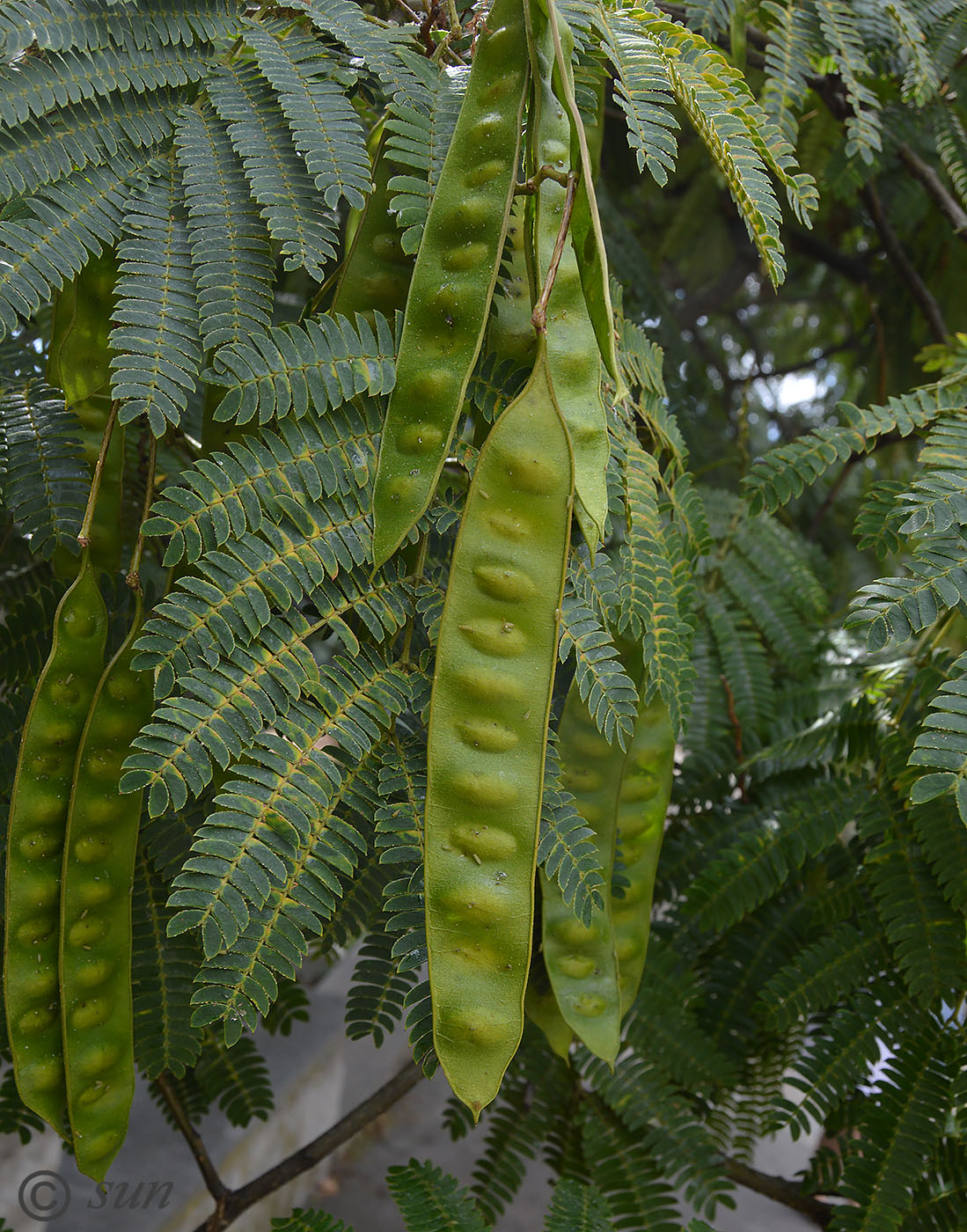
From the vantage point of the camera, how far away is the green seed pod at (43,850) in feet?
2.78

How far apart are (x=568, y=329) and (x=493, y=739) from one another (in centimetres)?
35

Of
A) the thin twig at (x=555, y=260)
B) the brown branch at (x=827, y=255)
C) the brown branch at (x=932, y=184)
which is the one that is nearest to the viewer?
the thin twig at (x=555, y=260)

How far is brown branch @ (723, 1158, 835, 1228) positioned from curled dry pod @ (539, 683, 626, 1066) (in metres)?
0.66

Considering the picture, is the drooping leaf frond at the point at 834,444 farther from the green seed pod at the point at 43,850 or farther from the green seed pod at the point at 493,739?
the green seed pod at the point at 43,850

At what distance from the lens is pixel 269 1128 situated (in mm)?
2660

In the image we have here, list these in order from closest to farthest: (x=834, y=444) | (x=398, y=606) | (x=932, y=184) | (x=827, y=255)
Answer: (x=398, y=606) < (x=834, y=444) < (x=932, y=184) < (x=827, y=255)

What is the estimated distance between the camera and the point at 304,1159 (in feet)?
4.76

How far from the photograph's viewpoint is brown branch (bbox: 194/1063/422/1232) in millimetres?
1354

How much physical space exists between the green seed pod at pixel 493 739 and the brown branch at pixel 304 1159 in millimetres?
669

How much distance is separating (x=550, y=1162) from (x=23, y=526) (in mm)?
1329

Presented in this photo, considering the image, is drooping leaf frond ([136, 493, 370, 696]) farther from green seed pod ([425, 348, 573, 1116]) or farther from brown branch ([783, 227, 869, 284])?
brown branch ([783, 227, 869, 284])

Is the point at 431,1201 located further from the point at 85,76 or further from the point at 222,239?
the point at 85,76

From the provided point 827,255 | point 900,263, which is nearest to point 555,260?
point 900,263

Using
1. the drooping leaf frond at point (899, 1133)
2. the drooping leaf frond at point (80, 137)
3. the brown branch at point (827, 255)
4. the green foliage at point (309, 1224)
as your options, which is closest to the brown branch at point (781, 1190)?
the drooping leaf frond at point (899, 1133)
